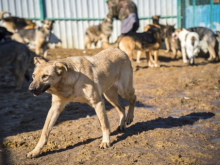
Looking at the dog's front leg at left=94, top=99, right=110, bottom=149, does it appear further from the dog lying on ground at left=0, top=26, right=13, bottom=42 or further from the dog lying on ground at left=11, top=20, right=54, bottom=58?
the dog lying on ground at left=11, top=20, right=54, bottom=58

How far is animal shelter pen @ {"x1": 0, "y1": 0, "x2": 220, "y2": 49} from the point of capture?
50.8 ft

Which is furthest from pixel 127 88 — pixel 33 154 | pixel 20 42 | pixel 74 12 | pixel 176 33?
pixel 74 12

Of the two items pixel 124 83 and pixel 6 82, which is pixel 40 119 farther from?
pixel 6 82

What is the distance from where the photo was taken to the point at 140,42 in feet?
38.3

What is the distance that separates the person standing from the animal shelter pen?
13.7ft

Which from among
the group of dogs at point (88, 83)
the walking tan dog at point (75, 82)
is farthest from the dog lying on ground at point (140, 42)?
the walking tan dog at point (75, 82)

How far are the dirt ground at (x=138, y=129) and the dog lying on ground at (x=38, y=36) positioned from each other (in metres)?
4.57

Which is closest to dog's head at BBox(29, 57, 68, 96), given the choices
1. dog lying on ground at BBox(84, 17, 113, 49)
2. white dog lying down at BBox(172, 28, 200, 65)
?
white dog lying down at BBox(172, 28, 200, 65)

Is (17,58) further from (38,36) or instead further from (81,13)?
(81,13)

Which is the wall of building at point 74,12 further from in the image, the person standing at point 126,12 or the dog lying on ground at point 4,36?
the person standing at point 126,12

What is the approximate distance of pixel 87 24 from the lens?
16.5 meters

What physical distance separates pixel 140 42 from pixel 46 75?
810 cm

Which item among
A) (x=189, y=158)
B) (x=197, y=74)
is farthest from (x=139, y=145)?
(x=197, y=74)

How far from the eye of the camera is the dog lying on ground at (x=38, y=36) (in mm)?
13164
